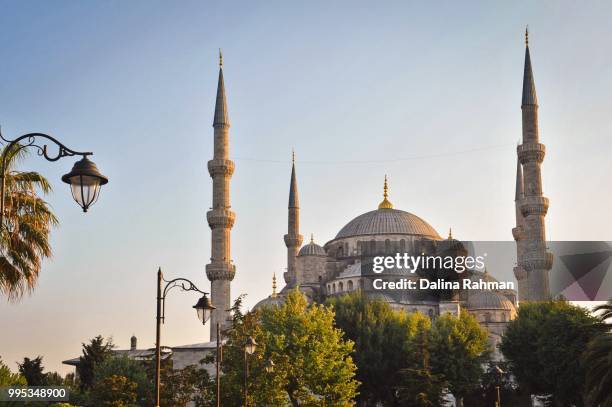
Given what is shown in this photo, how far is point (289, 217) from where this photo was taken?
73.8 m

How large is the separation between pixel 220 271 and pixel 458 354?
51.2ft

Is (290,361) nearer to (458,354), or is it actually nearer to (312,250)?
(458,354)

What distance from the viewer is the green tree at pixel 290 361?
3209 centimetres

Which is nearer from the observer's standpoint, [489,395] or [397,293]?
[489,395]

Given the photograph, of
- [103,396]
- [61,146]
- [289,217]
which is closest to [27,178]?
[61,146]

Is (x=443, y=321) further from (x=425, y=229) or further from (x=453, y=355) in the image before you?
(x=425, y=229)

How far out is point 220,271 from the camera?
55.1 m

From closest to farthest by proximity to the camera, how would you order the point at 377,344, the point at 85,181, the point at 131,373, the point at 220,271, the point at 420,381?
the point at 85,181
the point at 131,373
the point at 420,381
the point at 377,344
the point at 220,271

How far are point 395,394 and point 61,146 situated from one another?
42.9m

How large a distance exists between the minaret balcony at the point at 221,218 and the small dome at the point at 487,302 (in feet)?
70.3

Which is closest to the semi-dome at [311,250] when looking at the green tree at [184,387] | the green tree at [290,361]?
the green tree at [290,361]

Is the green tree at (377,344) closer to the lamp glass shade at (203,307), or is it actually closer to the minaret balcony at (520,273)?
→ the minaret balcony at (520,273)

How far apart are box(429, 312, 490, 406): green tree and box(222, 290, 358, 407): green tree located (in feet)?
23.6

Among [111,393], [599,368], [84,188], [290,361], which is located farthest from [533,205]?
[84,188]
